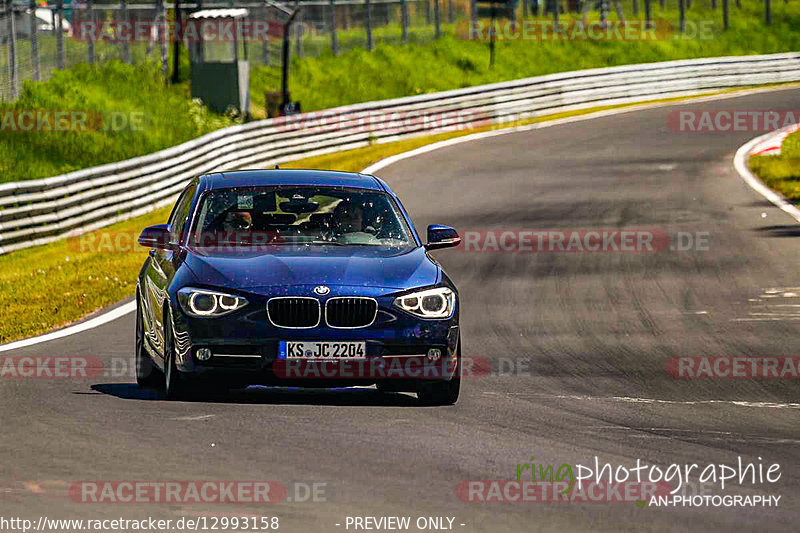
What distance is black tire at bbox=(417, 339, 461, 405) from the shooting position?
9.40 meters

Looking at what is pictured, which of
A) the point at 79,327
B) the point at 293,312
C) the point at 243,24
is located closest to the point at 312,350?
the point at 293,312

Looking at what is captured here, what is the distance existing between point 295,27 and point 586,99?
865 centimetres

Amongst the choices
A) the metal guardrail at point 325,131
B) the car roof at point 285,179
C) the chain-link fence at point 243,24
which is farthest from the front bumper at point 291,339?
the chain-link fence at point 243,24

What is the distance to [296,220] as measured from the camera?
10.3m

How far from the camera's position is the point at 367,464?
289 inches

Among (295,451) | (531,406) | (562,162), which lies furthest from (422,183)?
(295,451)

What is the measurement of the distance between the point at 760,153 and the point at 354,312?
23598 mm

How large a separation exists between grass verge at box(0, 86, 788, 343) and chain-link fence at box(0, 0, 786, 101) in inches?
230

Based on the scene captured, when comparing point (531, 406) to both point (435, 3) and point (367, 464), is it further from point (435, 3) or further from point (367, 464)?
point (435, 3)

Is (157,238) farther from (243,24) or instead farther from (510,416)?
(243,24)

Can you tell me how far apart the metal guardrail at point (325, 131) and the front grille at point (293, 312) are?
13.9 metres

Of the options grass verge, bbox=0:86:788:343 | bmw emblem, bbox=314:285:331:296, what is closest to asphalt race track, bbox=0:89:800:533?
bmw emblem, bbox=314:285:331:296

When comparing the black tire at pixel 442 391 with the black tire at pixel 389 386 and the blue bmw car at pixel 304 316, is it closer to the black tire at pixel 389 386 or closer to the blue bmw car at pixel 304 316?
the blue bmw car at pixel 304 316

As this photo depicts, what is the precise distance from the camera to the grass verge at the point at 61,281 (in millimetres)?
14773
